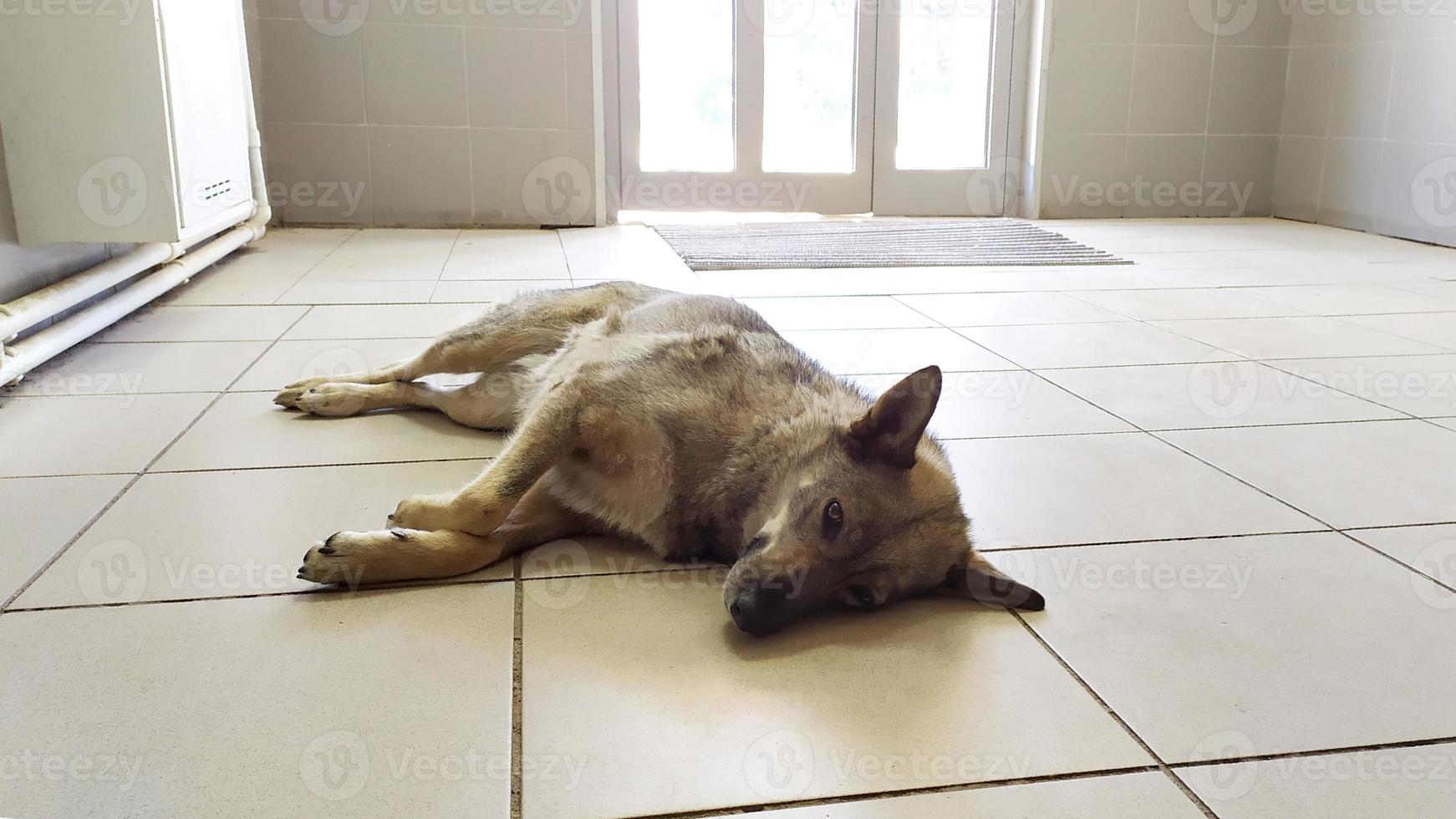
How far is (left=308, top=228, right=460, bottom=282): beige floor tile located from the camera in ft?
13.9

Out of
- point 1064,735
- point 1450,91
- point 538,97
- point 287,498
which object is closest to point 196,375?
point 287,498

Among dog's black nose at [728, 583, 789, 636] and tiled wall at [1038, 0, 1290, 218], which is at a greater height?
tiled wall at [1038, 0, 1290, 218]

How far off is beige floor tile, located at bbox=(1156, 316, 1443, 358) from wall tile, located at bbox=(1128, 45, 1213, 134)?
328cm

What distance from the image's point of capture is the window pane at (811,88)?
6164 millimetres

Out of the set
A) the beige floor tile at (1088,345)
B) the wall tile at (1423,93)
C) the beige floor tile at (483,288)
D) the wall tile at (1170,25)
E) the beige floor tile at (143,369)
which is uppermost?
the wall tile at (1170,25)

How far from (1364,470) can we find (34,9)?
10.7 feet

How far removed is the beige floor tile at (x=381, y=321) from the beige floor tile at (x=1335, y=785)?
2.34 meters

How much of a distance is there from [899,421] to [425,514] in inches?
29.4

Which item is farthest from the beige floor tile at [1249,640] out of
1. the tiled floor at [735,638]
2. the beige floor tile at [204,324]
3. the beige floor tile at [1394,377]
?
the beige floor tile at [204,324]

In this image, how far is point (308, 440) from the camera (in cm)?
223

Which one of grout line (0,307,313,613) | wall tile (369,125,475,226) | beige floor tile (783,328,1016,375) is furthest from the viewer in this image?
wall tile (369,125,475,226)

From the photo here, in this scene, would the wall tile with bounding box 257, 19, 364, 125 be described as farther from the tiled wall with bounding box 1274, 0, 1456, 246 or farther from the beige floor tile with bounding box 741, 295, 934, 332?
the tiled wall with bounding box 1274, 0, 1456, 246

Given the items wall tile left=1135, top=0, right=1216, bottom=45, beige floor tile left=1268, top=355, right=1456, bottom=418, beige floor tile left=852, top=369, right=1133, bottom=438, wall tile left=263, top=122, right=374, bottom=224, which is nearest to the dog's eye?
beige floor tile left=852, top=369, right=1133, bottom=438

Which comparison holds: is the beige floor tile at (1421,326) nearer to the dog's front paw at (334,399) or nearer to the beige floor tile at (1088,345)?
the beige floor tile at (1088,345)
